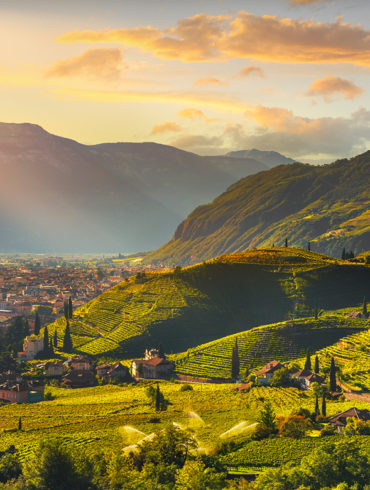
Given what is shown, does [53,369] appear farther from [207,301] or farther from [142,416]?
[207,301]

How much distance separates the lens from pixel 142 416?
8594 cm

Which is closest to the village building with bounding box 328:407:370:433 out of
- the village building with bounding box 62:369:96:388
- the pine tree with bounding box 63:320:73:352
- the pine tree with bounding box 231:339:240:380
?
the pine tree with bounding box 231:339:240:380

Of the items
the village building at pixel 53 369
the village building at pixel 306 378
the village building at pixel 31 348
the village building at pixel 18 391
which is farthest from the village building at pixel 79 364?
the village building at pixel 306 378

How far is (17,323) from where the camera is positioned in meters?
170

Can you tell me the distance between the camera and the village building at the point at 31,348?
143550 mm

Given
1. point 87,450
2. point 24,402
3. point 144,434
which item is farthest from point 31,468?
point 24,402

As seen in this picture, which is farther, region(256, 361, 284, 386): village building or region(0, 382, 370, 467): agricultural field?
region(256, 361, 284, 386): village building

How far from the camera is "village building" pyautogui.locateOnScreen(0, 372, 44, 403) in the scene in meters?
106

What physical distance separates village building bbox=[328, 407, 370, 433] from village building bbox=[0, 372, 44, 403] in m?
54.8

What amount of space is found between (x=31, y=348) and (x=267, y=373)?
6331 centimetres

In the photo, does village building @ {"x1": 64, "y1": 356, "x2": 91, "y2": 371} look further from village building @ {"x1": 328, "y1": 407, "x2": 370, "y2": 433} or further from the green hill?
village building @ {"x1": 328, "y1": 407, "x2": 370, "y2": 433}

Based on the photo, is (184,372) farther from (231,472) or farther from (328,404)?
(231,472)

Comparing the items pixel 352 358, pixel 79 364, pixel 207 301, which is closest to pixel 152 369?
pixel 79 364

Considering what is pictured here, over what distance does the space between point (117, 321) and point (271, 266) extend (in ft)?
182
